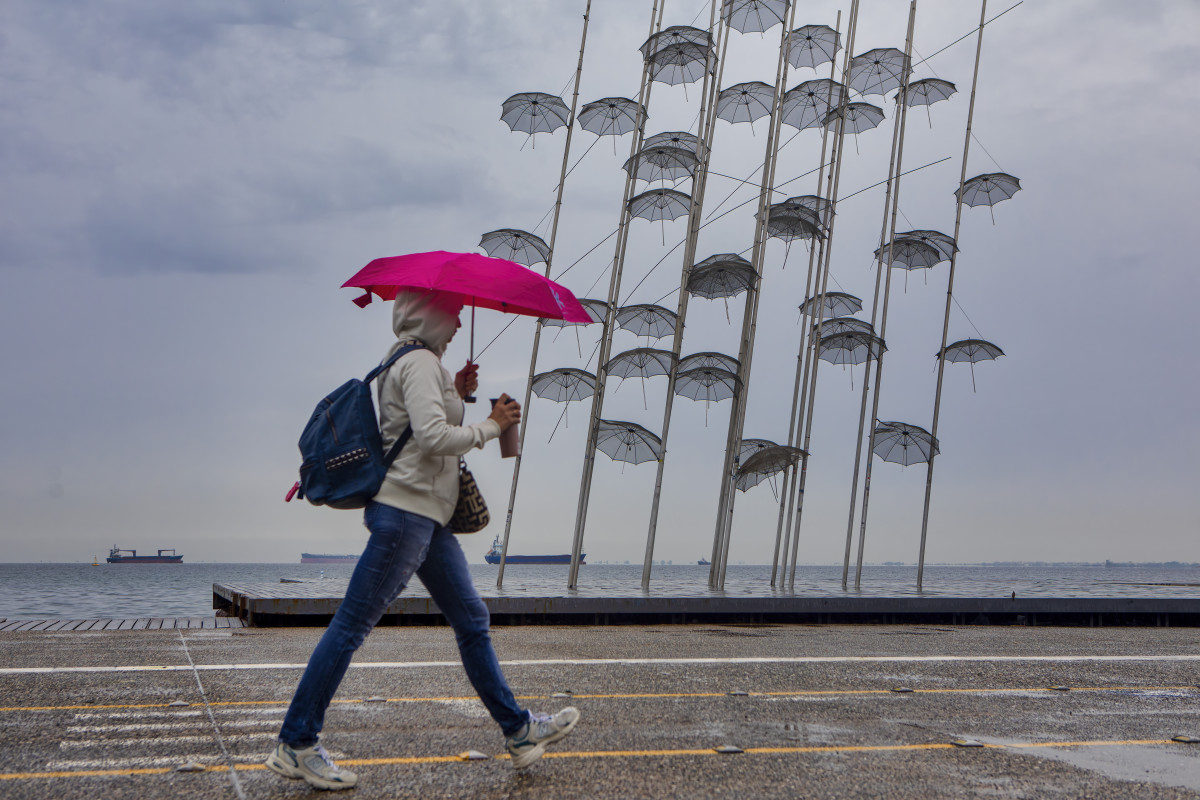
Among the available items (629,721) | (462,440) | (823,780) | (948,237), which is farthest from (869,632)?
(948,237)

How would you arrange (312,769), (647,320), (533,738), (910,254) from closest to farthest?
1. (312,769)
2. (533,738)
3. (647,320)
4. (910,254)

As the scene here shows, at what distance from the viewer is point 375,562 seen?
345 centimetres

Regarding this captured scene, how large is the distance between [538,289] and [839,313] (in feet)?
50.5

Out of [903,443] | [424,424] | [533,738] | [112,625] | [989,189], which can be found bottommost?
[112,625]

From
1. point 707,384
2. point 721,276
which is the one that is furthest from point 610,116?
point 707,384

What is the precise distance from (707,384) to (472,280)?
1221cm

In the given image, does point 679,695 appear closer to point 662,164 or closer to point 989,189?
point 662,164

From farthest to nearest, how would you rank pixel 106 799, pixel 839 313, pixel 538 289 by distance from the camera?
pixel 839 313, pixel 538 289, pixel 106 799

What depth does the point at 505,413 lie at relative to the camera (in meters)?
3.68

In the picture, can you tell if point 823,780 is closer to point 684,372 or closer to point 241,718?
point 241,718

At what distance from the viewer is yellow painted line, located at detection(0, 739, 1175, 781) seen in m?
3.57

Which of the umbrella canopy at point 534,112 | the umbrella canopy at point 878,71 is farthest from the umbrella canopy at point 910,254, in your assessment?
the umbrella canopy at point 534,112

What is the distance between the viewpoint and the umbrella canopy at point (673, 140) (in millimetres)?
15398

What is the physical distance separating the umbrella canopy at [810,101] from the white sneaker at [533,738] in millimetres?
14354
